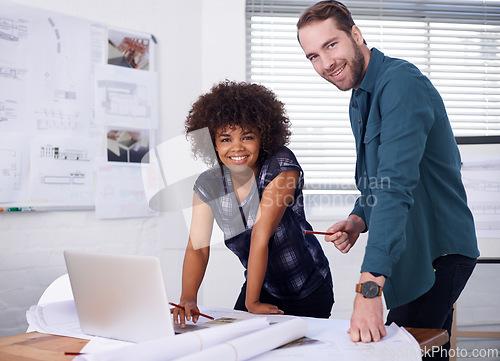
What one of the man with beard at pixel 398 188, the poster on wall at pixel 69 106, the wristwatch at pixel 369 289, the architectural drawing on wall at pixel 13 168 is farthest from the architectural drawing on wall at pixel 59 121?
the wristwatch at pixel 369 289

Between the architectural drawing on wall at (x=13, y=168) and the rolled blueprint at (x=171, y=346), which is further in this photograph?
the architectural drawing on wall at (x=13, y=168)

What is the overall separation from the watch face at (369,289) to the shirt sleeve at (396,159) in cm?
3

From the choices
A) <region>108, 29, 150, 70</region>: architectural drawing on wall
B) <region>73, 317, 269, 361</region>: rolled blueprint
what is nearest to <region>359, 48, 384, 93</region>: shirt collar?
<region>73, 317, 269, 361</region>: rolled blueprint

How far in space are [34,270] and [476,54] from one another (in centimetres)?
265

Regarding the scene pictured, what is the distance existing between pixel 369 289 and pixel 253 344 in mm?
253

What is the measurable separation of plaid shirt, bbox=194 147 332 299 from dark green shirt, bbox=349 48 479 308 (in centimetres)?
26

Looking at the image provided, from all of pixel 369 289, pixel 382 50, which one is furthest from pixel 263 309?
pixel 382 50

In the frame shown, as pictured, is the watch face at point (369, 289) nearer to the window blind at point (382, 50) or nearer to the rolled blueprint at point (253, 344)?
the rolled blueprint at point (253, 344)

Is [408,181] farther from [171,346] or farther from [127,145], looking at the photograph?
[127,145]

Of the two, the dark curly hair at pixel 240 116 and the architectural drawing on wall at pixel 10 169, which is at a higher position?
the dark curly hair at pixel 240 116

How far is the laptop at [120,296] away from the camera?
790 millimetres

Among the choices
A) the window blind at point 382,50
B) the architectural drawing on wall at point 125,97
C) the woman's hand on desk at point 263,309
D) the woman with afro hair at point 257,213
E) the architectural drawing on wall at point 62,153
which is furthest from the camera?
the window blind at point 382,50

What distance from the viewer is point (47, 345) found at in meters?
0.87

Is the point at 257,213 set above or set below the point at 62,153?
below
